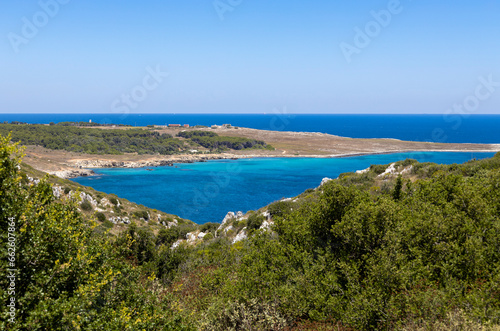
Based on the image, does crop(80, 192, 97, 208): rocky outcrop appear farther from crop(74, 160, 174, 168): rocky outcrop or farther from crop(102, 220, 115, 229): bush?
crop(74, 160, 174, 168): rocky outcrop

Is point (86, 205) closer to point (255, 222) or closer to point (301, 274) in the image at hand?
point (255, 222)

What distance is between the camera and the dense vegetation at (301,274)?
22.1 feet

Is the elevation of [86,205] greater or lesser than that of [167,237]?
greater

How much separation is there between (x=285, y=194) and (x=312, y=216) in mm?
47833

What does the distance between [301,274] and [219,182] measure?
62.6m

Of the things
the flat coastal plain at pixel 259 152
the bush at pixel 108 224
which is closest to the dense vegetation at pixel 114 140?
the flat coastal plain at pixel 259 152

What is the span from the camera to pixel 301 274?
11508 mm

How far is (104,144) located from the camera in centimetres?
10925

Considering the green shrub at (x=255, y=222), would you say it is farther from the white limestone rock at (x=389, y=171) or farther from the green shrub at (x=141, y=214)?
the white limestone rock at (x=389, y=171)

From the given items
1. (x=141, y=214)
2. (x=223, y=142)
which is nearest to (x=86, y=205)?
(x=141, y=214)

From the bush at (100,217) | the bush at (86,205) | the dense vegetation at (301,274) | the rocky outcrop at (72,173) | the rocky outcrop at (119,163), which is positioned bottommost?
the rocky outcrop at (72,173)

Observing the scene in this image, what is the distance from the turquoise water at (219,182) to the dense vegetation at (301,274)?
35.1m

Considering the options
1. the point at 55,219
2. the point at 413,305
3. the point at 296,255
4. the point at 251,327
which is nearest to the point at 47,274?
the point at 55,219

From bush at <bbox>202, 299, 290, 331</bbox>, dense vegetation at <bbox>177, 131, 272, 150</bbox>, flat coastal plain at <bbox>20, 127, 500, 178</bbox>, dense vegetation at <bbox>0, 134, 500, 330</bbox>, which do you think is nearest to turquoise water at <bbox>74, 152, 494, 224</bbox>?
flat coastal plain at <bbox>20, 127, 500, 178</bbox>
